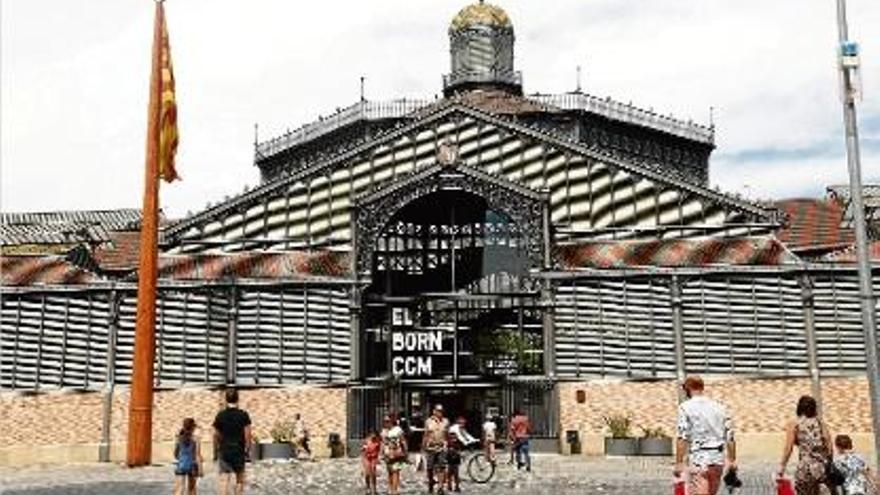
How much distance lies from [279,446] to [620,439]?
1190 centimetres

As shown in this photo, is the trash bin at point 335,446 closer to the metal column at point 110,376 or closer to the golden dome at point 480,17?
the metal column at point 110,376

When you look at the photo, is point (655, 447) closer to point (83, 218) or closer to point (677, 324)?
point (677, 324)

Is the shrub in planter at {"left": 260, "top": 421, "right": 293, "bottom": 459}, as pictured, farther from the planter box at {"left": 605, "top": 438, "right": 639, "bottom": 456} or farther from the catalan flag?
the planter box at {"left": 605, "top": 438, "right": 639, "bottom": 456}

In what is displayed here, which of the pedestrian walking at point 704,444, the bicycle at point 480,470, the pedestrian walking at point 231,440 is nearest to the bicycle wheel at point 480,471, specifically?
the bicycle at point 480,470

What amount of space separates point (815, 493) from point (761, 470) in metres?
17.2

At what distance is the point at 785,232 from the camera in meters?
42.5

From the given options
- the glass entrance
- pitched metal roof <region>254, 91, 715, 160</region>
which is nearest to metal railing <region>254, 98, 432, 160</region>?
pitched metal roof <region>254, 91, 715, 160</region>

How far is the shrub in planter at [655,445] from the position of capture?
1361 inches

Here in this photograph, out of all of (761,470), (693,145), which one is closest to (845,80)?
(761,470)

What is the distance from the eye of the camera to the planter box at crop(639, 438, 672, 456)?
1361 inches

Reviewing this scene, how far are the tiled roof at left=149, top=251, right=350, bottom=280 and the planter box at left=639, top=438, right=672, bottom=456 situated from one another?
1244cm

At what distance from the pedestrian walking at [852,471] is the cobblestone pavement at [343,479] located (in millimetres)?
9143

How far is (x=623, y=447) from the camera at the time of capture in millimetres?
34875

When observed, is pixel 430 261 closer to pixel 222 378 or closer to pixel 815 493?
pixel 222 378
